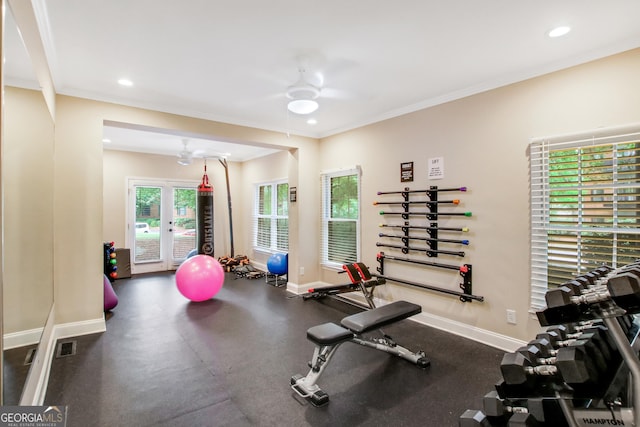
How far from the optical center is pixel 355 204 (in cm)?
470

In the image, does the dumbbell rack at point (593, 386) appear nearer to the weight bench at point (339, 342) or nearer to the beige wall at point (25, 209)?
the weight bench at point (339, 342)

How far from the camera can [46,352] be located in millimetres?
2680

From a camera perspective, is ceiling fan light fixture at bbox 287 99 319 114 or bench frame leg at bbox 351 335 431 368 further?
ceiling fan light fixture at bbox 287 99 319 114

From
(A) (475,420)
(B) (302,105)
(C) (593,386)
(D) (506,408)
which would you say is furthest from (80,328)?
(C) (593,386)

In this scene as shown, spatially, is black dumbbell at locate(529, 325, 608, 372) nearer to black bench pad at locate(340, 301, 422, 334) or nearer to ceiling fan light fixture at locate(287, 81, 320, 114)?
black bench pad at locate(340, 301, 422, 334)

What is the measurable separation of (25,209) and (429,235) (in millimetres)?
3523

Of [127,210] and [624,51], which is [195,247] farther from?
[624,51]

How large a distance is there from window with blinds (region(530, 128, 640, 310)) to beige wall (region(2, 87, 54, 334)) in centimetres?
361

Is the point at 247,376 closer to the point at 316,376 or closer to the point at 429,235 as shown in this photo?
the point at 316,376

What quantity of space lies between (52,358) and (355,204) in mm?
3787

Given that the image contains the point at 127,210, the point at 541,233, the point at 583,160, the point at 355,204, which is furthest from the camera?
the point at 127,210

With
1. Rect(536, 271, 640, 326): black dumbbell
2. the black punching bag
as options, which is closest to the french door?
the black punching bag

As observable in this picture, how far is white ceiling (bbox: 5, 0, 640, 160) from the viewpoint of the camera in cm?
202

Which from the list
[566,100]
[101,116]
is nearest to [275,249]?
[101,116]
